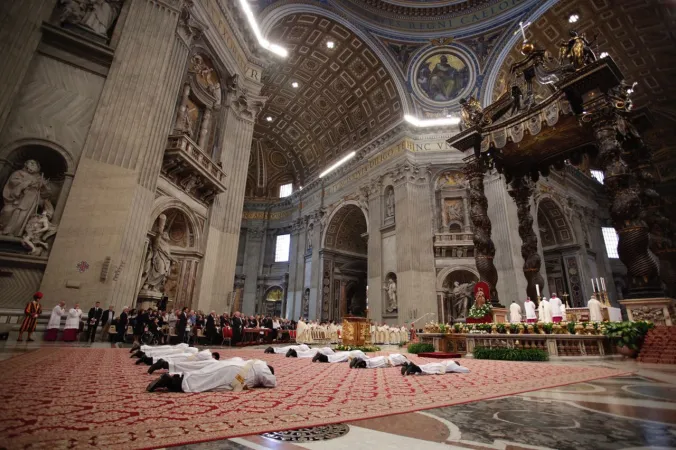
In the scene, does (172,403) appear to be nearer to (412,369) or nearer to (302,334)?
(412,369)

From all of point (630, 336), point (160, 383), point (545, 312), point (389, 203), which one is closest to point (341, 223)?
point (389, 203)

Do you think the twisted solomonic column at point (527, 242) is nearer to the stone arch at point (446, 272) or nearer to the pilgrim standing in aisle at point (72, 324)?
the stone arch at point (446, 272)

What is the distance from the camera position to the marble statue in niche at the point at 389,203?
18609 mm

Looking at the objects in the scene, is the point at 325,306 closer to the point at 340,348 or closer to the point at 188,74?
the point at 340,348

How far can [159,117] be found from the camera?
9.19 metres

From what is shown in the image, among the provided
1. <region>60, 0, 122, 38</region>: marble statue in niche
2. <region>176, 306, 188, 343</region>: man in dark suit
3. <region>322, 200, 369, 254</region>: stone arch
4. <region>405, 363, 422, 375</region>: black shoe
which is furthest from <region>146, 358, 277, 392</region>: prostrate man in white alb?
<region>322, 200, 369, 254</region>: stone arch

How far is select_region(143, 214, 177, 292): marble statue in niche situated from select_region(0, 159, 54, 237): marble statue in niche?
2.70 m

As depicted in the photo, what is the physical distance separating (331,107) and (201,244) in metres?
15.4

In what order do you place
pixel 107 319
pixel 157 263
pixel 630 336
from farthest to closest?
1. pixel 157 263
2. pixel 107 319
3. pixel 630 336

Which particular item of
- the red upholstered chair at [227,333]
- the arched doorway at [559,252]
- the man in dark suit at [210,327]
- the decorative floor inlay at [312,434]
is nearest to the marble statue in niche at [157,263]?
the man in dark suit at [210,327]

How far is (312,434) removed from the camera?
1701mm

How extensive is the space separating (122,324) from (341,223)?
16033mm

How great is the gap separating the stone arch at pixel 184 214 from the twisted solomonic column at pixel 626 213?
1128 centimetres

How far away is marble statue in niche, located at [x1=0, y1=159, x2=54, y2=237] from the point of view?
7227 millimetres
